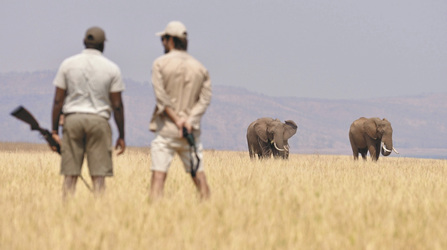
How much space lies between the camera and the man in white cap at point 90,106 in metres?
7.27

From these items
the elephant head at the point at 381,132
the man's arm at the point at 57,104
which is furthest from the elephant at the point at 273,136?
the man's arm at the point at 57,104

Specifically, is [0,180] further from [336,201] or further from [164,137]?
[336,201]

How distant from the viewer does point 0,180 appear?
1080cm

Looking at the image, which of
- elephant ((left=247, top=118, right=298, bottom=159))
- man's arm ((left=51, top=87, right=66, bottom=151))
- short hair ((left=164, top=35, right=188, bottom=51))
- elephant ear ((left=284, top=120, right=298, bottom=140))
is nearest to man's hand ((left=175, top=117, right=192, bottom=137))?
short hair ((left=164, top=35, right=188, bottom=51))

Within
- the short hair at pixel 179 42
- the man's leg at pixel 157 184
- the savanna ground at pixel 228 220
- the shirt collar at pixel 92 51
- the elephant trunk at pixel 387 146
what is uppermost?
the short hair at pixel 179 42

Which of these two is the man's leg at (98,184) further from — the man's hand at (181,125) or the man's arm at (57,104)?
the man's hand at (181,125)

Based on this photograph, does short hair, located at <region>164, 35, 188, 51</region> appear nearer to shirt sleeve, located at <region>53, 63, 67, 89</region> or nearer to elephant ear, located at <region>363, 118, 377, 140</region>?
shirt sleeve, located at <region>53, 63, 67, 89</region>

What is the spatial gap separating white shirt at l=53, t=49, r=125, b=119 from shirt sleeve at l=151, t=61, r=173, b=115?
494 millimetres

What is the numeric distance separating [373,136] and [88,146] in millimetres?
17872

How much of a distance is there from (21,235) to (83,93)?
2103mm

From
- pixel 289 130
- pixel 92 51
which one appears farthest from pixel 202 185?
pixel 289 130

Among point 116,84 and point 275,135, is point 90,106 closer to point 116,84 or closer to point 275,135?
point 116,84

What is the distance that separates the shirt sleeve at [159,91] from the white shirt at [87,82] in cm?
49

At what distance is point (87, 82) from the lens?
23.8ft
